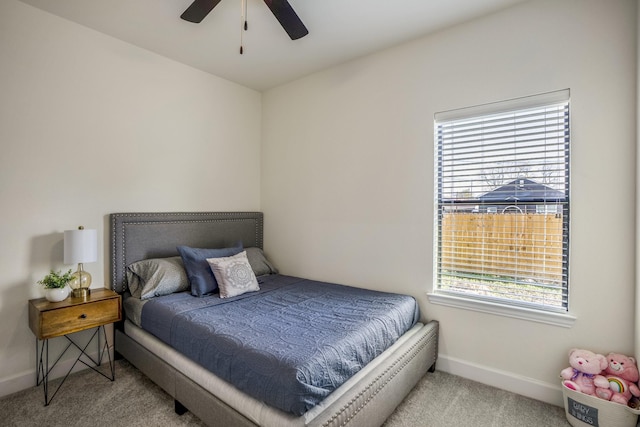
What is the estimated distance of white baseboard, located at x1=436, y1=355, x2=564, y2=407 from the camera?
6.98ft

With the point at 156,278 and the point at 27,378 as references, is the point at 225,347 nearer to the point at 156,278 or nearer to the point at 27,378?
the point at 156,278

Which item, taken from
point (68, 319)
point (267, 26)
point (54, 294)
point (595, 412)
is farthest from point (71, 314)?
point (595, 412)

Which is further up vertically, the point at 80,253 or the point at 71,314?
the point at 80,253

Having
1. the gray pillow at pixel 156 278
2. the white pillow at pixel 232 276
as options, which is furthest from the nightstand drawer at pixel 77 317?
the white pillow at pixel 232 276

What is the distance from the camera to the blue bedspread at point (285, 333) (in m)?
1.48

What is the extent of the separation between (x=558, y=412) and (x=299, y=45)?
332 cm

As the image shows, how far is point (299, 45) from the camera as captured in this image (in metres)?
2.82

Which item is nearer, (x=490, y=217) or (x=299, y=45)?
(x=490, y=217)

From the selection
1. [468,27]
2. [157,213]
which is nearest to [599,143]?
[468,27]

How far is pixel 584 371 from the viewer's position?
1.89m

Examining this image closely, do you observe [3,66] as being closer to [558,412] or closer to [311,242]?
[311,242]

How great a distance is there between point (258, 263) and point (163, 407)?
1557mm

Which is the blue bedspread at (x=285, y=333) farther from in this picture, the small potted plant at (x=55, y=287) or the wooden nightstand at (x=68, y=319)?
the small potted plant at (x=55, y=287)

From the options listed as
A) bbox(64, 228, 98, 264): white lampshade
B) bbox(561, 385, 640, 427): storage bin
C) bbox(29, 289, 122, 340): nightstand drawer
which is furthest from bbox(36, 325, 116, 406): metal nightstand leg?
bbox(561, 385, 640, 427): storage bin
